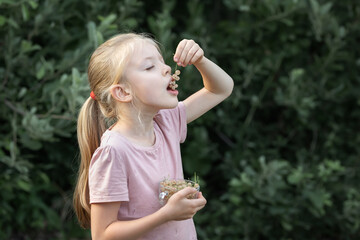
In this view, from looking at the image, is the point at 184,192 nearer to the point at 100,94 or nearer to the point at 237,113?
the point at 100,94

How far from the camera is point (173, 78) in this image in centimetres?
180

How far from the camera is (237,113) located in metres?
3.79

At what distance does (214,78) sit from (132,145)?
0.45 metres

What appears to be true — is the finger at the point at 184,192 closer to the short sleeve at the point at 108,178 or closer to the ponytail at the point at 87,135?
the short sleeve at the point at 108,178

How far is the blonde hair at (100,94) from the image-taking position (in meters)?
1.80

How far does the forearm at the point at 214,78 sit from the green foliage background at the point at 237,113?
98 cm

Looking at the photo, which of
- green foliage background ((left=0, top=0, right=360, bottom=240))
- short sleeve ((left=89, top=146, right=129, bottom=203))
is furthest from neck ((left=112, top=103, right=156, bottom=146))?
green foliage background ((left=0, top=0, right=360, bottom=240))

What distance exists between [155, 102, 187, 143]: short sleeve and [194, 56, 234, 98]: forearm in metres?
0.13

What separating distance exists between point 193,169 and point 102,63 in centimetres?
197

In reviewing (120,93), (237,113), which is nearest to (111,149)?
(120,93)

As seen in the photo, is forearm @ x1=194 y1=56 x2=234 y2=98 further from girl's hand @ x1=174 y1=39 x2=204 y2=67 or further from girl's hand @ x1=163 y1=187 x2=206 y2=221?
girl's hand @ x1=163 y1=187 x2=206 y2=221

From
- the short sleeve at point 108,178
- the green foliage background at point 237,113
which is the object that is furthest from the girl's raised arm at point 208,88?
the green foliage background at point 237,113

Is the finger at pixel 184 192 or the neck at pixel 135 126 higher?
the neck at pixel 135 126

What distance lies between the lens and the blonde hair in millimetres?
1796
